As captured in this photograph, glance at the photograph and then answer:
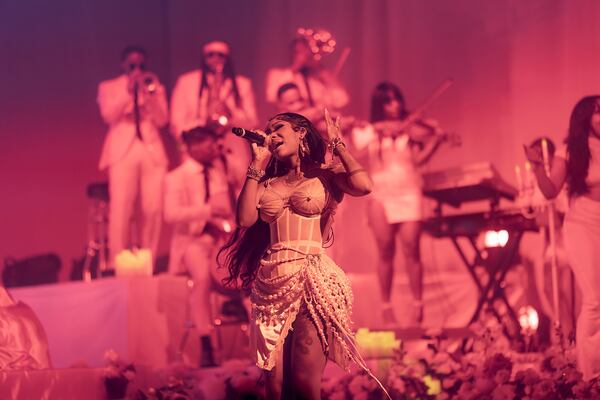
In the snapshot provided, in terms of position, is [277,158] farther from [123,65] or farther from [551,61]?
[123,65]

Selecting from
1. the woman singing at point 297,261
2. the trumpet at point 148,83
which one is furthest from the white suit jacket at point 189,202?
the woman singing at point 297,261

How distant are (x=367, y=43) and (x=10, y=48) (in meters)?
3.14

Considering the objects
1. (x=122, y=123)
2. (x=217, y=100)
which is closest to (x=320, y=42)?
(x=217, y=100)

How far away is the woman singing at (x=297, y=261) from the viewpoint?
2.95 meters

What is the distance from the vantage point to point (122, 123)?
7.60 metres

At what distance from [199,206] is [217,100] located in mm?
948

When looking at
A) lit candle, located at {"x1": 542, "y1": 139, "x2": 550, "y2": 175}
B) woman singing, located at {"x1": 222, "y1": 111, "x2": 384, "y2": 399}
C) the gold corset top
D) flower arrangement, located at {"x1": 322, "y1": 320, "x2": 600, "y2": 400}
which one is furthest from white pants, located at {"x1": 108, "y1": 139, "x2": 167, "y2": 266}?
the gold corset top

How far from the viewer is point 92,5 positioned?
7.90 meters

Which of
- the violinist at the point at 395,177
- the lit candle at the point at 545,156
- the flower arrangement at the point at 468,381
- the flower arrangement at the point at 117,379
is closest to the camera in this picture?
the flower arrangement at the point at 468,381

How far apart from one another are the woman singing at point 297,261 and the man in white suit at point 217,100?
13.7ft

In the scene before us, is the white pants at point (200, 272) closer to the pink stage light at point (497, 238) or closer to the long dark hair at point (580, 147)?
the pink stage light at point (497, 238)

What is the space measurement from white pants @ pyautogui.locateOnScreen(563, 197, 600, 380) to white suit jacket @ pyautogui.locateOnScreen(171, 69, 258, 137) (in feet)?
9.27

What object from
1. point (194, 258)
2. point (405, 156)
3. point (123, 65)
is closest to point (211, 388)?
point (194, 258)

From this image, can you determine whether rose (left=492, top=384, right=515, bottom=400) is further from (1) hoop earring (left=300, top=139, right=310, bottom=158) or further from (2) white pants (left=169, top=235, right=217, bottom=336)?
(2) white pants (left=169, top=235, right=217, bottom=336)
